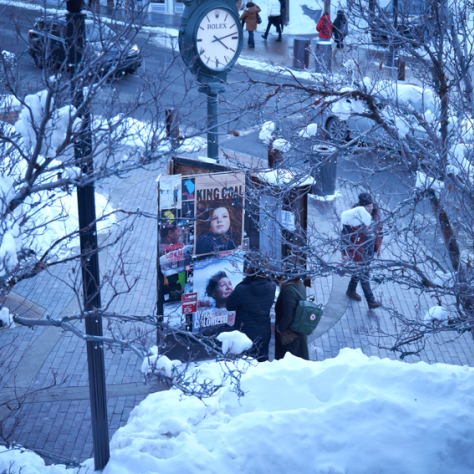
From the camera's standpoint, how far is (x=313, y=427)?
5496mm

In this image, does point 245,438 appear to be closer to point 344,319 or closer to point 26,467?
point 26,467

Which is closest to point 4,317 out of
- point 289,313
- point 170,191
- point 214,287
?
point 170,191

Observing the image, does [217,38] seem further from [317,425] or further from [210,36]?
[317,425]

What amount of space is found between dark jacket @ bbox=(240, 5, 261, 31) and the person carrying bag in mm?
18969

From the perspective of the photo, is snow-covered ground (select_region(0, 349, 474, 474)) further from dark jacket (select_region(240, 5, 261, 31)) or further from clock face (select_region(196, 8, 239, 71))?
dark jacket (select_region(240, 5, 261, 31))

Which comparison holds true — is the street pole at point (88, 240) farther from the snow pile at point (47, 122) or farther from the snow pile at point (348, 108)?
the snow pile at point (348, 108)

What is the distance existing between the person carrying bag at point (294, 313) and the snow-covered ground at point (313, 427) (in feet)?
1.72

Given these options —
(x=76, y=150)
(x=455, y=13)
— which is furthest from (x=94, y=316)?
(x=455, y=13)

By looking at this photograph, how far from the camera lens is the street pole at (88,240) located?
3.84 m

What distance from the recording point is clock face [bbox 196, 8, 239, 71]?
8.20 m

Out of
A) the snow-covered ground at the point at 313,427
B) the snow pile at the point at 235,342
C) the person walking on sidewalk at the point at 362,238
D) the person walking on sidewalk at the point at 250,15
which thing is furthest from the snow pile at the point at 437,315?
the person walking on sidewalk at the point at 250,15

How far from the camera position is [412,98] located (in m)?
7.04

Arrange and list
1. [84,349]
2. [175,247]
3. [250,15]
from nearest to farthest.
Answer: [175,247], [84,349], [250,15]

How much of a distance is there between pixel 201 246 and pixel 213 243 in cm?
16
